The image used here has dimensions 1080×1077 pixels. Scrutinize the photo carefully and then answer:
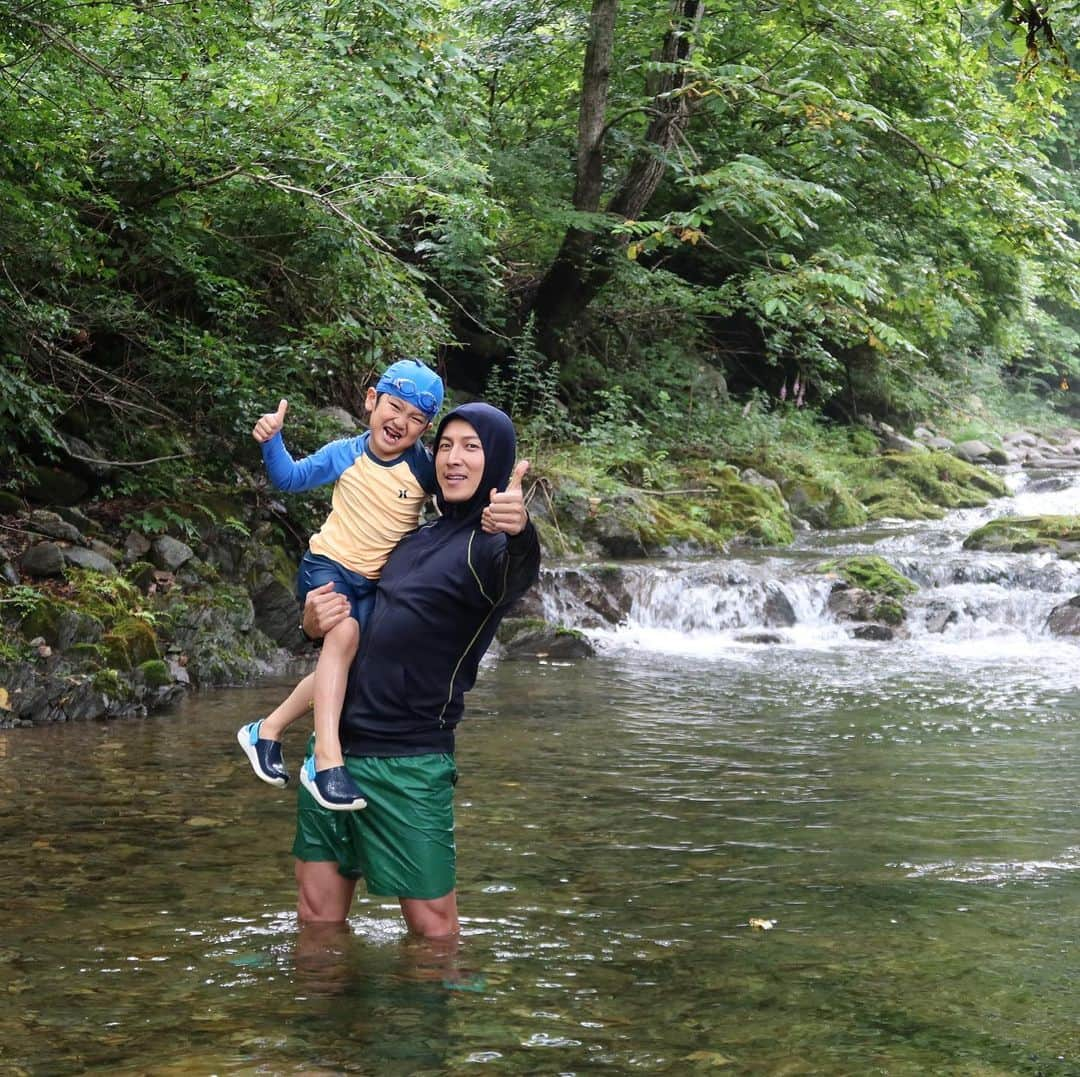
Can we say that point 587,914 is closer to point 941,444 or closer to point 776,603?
point 776,603

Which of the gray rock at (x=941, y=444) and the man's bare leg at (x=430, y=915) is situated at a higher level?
the gray rock at (x=941, y=444)

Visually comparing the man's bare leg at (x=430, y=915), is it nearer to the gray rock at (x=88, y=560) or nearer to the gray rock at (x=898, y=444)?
the gray rock at (x=88, y=560)

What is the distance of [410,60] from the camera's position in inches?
412

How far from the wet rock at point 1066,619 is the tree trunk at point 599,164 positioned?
276 inches

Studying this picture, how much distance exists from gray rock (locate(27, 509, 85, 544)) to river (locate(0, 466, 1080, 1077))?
1691 mm

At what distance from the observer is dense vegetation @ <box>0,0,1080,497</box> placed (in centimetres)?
964

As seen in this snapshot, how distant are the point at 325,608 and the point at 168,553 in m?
6.98

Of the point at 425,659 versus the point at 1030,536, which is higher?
the point at 425,659

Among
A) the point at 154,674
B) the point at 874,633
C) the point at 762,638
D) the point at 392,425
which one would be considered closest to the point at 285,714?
the point at 392,425

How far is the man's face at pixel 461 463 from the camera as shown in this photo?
12.9 feet

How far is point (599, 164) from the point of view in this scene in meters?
17.5

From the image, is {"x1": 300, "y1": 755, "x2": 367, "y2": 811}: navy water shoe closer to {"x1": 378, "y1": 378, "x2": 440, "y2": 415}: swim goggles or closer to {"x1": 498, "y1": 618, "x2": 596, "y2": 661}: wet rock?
{"x1": 378, "y1": 378, "x2": 440, "y2": 415}: swim goggles

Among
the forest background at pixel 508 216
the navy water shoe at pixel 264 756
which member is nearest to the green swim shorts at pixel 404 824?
the navy water shoe at pixel 264 756

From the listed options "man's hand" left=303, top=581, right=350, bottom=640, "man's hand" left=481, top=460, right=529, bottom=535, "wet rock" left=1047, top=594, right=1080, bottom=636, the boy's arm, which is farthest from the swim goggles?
"wet rock" left=1047, top=594, right=1080, bottom=636
